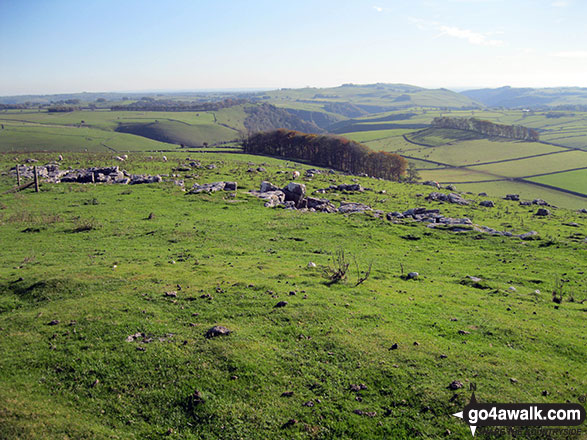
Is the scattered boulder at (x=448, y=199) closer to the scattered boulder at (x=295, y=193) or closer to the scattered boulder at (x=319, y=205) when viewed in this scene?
the scattered boulder at (x=319, y=205)

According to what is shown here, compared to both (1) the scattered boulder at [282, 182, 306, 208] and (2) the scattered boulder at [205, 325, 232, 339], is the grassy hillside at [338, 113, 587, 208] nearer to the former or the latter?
(1) the scattered boulder at [282, 182, 306, 208]

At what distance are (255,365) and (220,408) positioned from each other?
7.45 ft

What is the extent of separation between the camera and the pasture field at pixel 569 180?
351ft

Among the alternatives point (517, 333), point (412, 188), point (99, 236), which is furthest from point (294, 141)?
point (517, 333)

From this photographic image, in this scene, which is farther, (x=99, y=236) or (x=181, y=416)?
(x=99, y=236)

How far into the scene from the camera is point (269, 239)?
35.2 meters

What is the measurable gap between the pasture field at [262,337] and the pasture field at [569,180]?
311ft

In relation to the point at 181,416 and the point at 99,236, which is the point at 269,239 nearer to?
the point at 99,236

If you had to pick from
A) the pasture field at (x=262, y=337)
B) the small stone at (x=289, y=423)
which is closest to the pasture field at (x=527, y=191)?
the pasture field at (x=262, y=337)

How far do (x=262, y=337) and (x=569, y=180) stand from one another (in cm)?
13657

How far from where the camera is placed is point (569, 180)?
377 ft

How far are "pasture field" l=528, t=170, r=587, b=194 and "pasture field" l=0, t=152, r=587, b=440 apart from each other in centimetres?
9472

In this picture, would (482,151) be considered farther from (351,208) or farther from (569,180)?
(351,208)

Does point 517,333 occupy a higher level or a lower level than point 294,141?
lower
